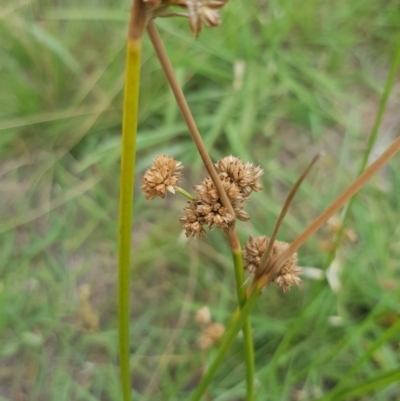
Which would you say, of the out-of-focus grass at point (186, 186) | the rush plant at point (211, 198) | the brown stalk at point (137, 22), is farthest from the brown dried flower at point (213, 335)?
the brown stalk at point (137, 22)

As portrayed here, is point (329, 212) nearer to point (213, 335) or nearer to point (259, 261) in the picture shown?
point (259, 261)

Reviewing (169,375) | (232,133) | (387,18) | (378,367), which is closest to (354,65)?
(387,18)

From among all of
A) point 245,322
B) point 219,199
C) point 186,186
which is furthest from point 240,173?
point 186,186

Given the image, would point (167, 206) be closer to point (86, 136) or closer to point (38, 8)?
point (86, 136)

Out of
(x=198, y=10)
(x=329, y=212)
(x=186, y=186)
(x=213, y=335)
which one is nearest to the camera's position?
(x=198, y=10)

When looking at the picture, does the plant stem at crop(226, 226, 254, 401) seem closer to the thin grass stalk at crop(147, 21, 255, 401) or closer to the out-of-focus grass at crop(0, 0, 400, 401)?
the thin grass stalk at crop(147, 21, 255, 401)
